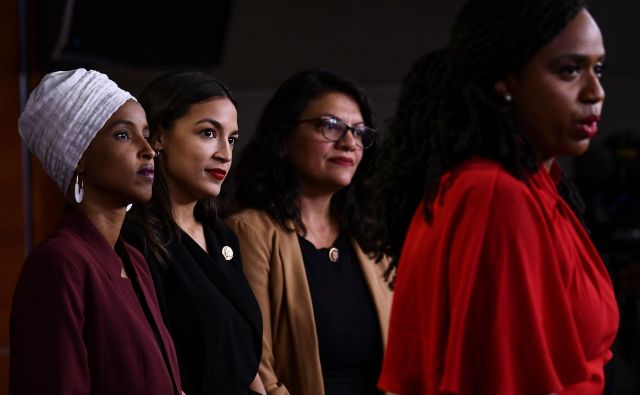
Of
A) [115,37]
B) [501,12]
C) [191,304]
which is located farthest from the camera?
[115,37]

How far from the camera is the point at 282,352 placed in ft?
7.52

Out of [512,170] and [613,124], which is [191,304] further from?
[613,124]

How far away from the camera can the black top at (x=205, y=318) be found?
1.88m

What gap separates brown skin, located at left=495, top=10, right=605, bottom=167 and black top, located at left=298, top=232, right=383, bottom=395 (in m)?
0.97

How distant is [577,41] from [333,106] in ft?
3.59

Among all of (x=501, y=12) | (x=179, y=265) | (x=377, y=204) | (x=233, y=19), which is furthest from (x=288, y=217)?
(x=233, y=19)

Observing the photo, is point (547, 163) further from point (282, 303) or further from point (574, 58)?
point (282, 303)

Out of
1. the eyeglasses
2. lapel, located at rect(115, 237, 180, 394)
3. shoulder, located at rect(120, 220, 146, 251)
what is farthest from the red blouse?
the eyeglasses

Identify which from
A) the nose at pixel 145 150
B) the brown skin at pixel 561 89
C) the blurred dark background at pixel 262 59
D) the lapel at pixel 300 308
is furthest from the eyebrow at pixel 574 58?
the blurred dark background at pixel 262 59

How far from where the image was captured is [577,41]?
1.45m

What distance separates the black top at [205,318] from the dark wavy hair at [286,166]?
1.41 ft

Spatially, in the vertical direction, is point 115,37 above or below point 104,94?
below

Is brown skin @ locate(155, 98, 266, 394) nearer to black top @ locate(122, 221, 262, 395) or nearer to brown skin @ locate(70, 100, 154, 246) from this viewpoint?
black top @ locate(122, 221, 262, 395)

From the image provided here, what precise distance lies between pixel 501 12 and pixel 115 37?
98.7 inches
